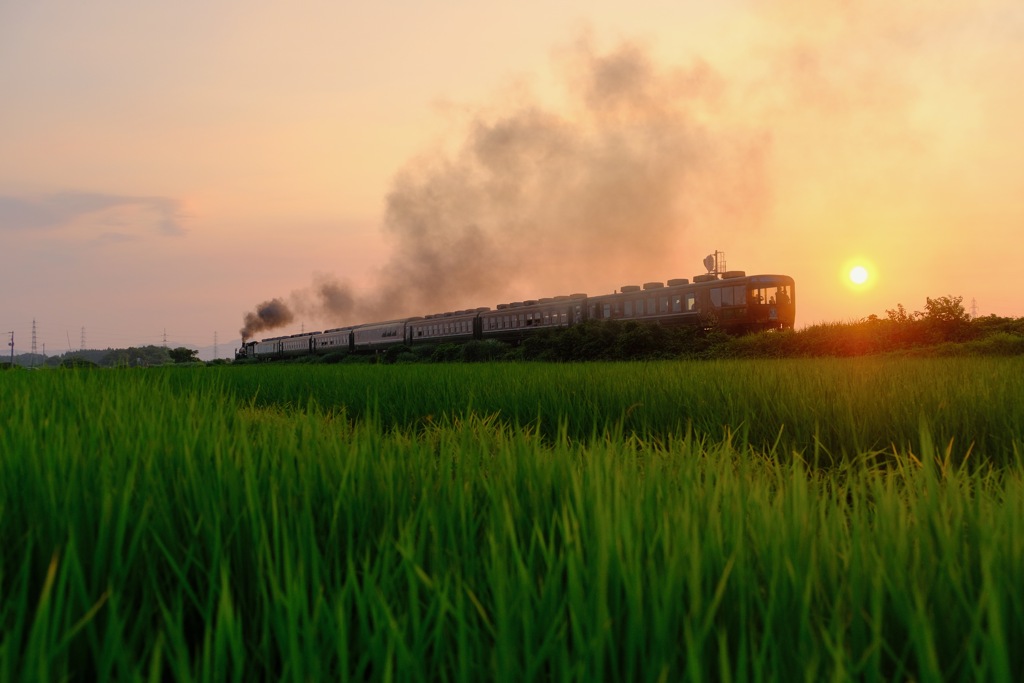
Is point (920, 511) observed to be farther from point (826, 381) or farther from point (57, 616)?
point (826, 381)

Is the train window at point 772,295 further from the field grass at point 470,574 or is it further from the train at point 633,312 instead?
the field grass at point 470,574

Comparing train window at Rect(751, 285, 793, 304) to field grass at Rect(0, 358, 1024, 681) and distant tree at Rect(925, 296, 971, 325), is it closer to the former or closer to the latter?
distant tree at Rect(925, 296, 971, 325)

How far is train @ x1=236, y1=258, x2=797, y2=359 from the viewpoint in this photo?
2411 cm

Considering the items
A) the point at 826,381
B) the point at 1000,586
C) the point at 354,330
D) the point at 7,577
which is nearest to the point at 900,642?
the point at 1000,586

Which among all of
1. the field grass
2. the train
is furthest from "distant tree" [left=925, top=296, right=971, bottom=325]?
the field grass

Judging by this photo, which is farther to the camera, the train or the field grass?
the train

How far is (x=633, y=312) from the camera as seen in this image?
27.3 metres

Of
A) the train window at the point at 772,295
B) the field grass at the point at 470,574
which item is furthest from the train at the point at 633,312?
the field grass at the point at 470,574

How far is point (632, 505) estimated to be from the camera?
188 centimetres

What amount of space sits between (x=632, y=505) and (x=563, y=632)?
0.81m

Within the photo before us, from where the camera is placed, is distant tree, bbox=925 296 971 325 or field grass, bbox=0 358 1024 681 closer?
field grass, bbox=0 358 1024 681

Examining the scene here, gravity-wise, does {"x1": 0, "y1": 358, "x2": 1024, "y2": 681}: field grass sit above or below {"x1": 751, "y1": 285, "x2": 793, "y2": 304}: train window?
below

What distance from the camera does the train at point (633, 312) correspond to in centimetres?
2411

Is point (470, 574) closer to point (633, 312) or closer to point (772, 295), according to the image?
point (772, 295)
